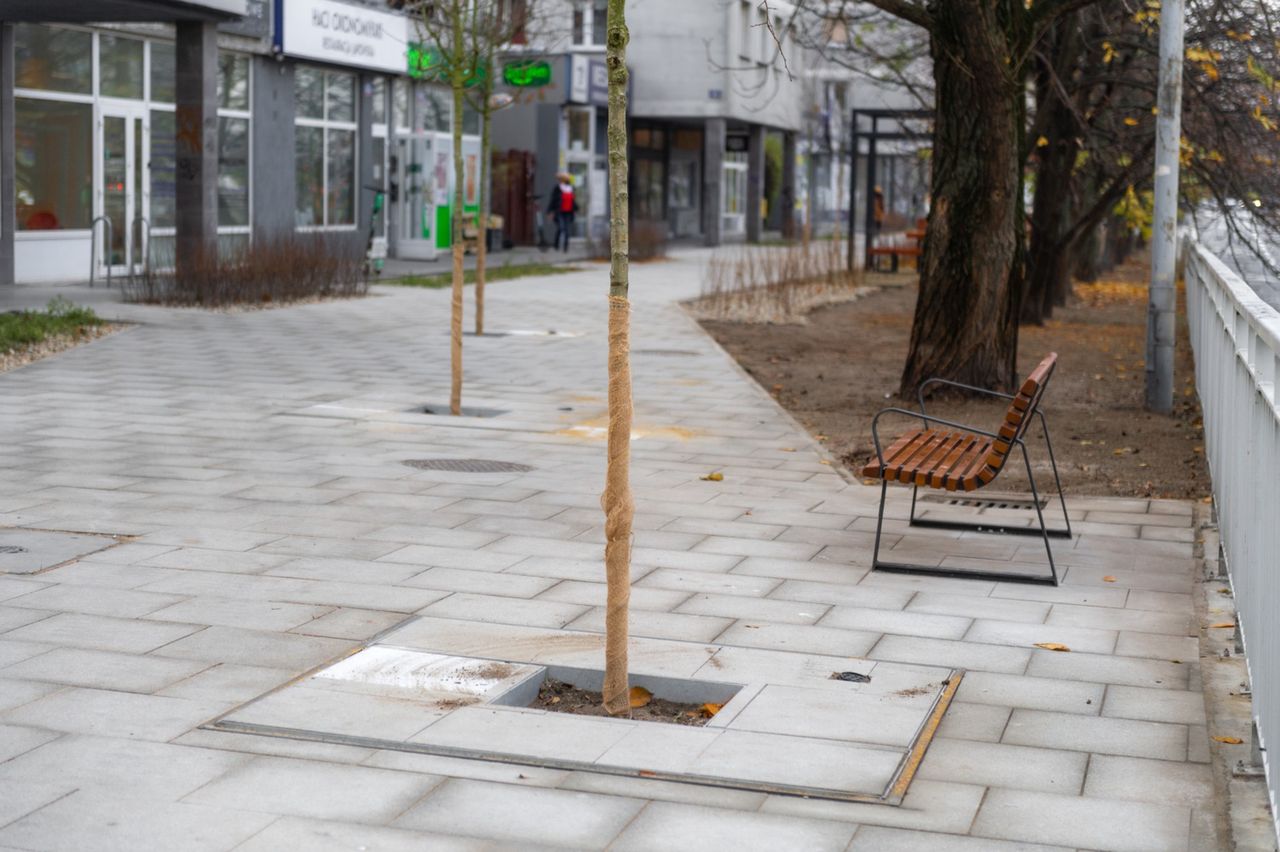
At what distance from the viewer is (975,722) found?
200 inches

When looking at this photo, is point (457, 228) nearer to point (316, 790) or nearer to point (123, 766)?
point (123, 766)

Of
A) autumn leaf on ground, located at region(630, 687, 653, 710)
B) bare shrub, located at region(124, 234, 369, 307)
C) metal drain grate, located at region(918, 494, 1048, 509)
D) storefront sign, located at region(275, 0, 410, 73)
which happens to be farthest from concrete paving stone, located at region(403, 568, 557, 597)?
storefront sign, located at region(275, 0, 410, 73)

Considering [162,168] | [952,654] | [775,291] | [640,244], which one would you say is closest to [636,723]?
[952,654]

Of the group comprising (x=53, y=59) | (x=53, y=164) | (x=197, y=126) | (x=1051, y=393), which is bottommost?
(x=1051, y=393)

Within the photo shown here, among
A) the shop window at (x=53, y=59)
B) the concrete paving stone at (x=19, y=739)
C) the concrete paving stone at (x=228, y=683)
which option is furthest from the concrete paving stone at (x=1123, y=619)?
the shop window at (x=53, y=59)

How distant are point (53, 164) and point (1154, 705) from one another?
20952 mm

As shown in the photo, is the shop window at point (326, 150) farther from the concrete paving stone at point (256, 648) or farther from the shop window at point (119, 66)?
the concrete paving stone at point (256, 648)

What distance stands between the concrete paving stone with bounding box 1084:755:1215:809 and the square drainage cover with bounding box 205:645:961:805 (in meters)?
0.48

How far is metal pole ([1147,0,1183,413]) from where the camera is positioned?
1302 centimetres

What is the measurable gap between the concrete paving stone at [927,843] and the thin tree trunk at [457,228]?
7640 mm

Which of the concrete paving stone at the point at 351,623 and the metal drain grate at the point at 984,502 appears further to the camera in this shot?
the metal drain grate at the point at 984,502

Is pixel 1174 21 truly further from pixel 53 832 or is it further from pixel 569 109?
pixel 569 109

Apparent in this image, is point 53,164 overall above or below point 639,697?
above

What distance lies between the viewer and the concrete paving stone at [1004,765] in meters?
4.53
